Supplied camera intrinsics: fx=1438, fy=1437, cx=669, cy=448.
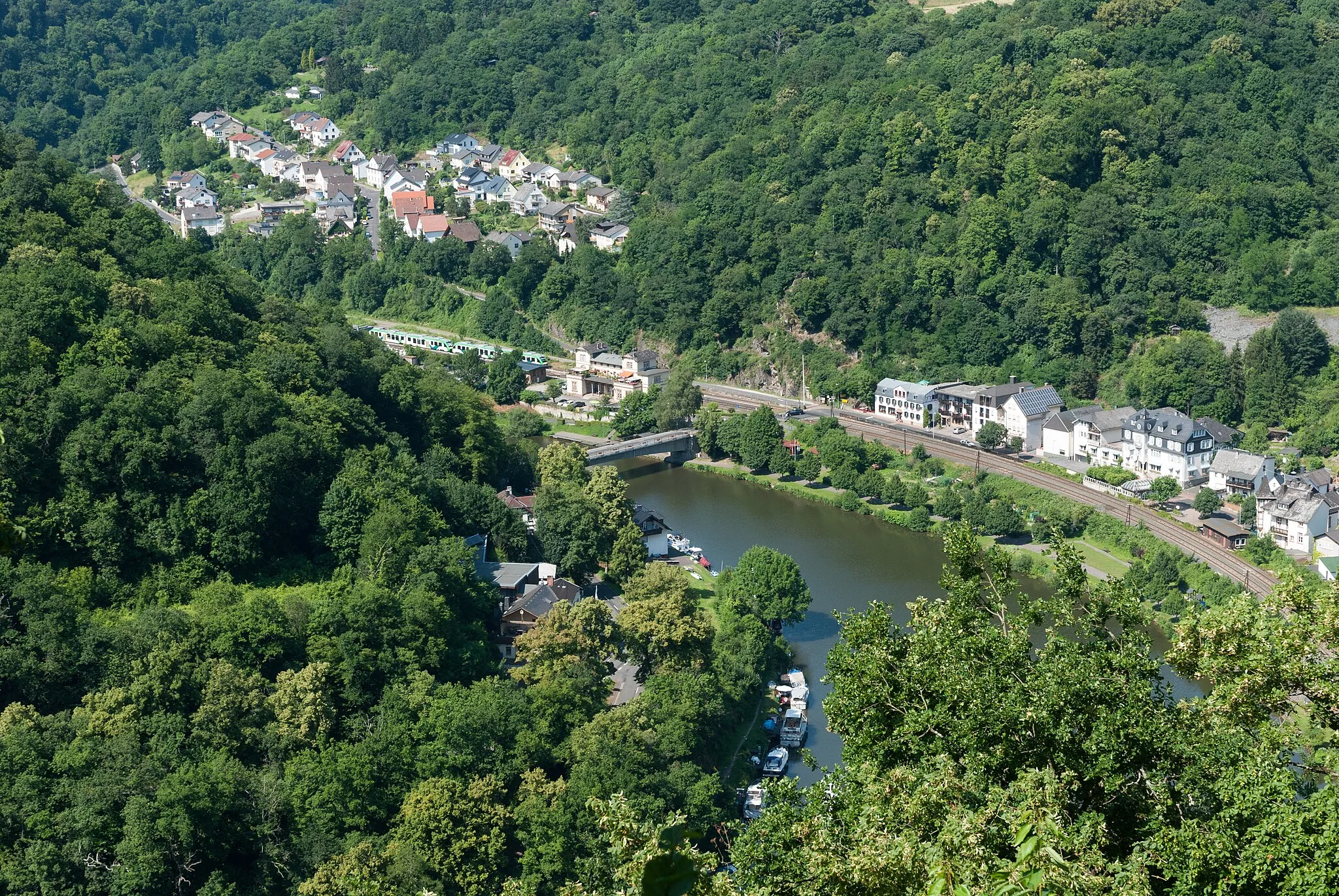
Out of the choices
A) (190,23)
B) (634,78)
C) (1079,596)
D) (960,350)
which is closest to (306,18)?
(190,23)

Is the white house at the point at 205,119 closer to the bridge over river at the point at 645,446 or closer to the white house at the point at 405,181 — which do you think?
the white house at the point at 405,181

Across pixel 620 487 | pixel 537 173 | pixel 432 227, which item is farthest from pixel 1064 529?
pixel 537 173

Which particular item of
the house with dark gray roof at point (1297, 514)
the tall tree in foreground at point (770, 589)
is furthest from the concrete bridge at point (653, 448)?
the house with dark gray roof at point (1297, 514)

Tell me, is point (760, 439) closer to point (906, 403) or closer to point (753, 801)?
point (906, 403)

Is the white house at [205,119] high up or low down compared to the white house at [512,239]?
up

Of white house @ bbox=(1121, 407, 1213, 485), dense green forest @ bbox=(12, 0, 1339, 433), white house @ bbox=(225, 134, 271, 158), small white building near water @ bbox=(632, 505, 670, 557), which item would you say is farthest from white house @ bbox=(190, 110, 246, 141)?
white house @ bbox=(1121, 407, 1213, 485)

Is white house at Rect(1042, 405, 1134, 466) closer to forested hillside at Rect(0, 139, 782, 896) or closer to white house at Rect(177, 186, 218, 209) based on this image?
forested hillside at Rect(0, 139, 782, 896)
